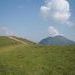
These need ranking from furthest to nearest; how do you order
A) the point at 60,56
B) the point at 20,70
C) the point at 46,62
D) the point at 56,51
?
1. the point at 56,51
2. the point at 60,56
3. the point at 46,62
4. the point at 20,70

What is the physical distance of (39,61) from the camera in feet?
120

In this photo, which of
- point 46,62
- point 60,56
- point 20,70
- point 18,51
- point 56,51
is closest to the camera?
point 20,70

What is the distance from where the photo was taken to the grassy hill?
30.8 metres

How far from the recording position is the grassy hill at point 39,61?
30828mm

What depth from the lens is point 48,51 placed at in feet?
139

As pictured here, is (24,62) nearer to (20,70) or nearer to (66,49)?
(20,70)

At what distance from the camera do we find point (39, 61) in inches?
1439

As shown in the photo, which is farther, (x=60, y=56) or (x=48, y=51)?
(x=48, y=51)

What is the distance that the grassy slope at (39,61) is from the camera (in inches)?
1214

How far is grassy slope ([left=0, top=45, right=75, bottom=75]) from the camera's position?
3083cm

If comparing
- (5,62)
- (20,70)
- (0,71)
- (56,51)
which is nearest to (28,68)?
(20,70)

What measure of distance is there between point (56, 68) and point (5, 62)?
30.4ft

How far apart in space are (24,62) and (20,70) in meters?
5.19

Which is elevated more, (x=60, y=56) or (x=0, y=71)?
(x=60, y=56)
